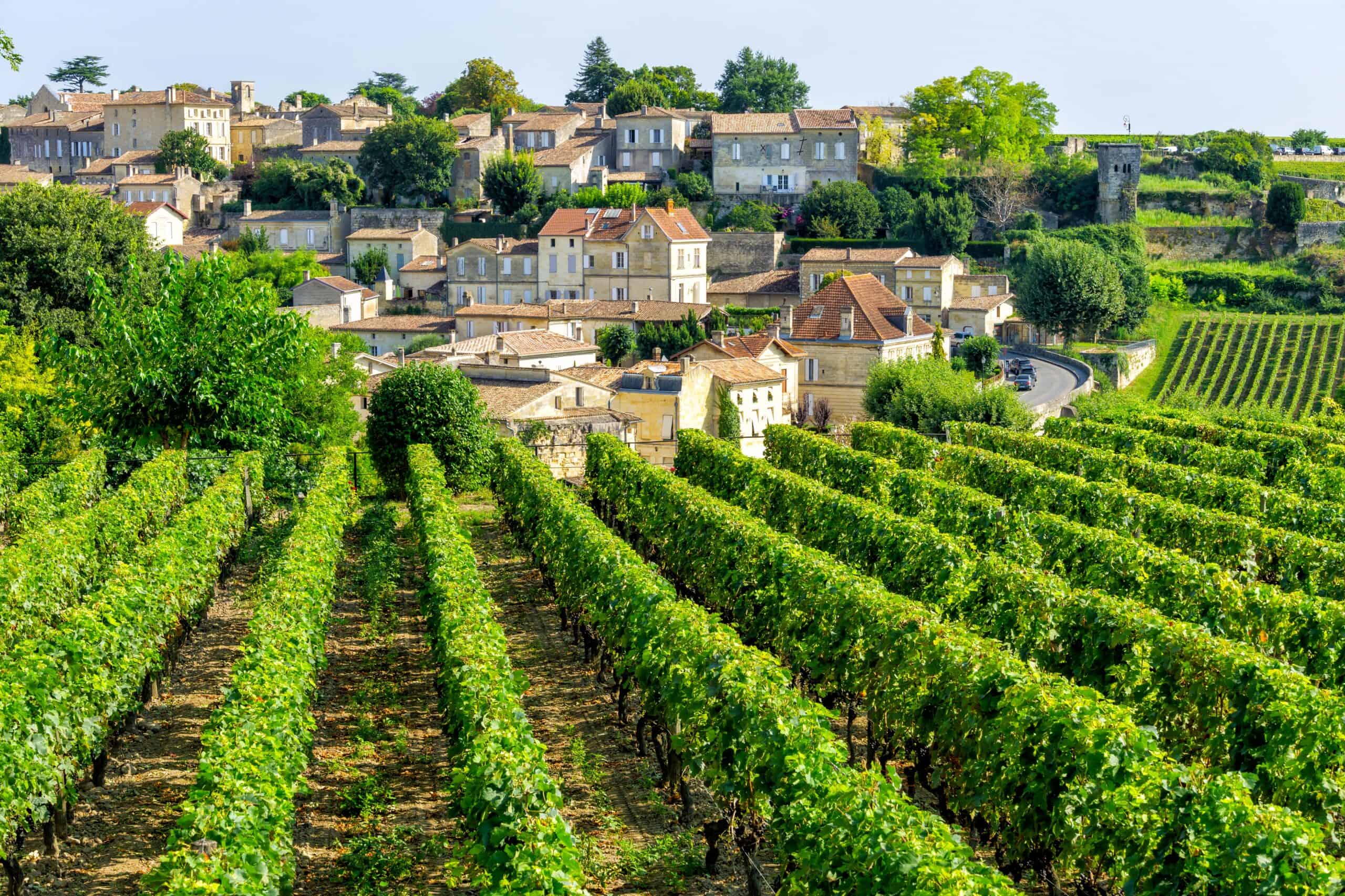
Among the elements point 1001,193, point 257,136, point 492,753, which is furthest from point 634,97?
point 492,753

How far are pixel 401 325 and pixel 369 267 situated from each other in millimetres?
13083

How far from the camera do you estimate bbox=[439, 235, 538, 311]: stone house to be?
230ft

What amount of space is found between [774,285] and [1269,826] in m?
60.1

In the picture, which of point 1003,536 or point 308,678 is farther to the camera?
point 1003,536

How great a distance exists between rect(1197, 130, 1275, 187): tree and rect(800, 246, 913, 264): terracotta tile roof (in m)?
25.0

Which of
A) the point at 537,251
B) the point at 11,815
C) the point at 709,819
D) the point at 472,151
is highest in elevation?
the point at 472,151

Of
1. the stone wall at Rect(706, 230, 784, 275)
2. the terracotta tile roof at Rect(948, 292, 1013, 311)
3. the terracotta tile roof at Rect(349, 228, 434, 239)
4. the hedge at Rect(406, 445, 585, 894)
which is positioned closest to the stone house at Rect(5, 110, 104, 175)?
the terracotta tile roof at Rect(349, 228, 434, 239)

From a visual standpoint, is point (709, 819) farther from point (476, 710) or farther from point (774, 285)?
point (774, 285)

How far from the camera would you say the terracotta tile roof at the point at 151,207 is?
78188mm

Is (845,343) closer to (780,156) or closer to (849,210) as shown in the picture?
(849,210)

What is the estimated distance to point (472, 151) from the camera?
8288cm

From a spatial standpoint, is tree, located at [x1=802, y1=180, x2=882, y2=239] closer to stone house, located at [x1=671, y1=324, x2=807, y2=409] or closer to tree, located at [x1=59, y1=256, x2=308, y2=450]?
stone house, located at [x1=671, y1=324, x2=807, y2=409]

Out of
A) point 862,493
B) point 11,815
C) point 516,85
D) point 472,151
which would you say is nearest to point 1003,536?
point 862,493

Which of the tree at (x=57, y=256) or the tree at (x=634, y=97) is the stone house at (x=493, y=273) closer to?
the tree at (x=634, y=97)
